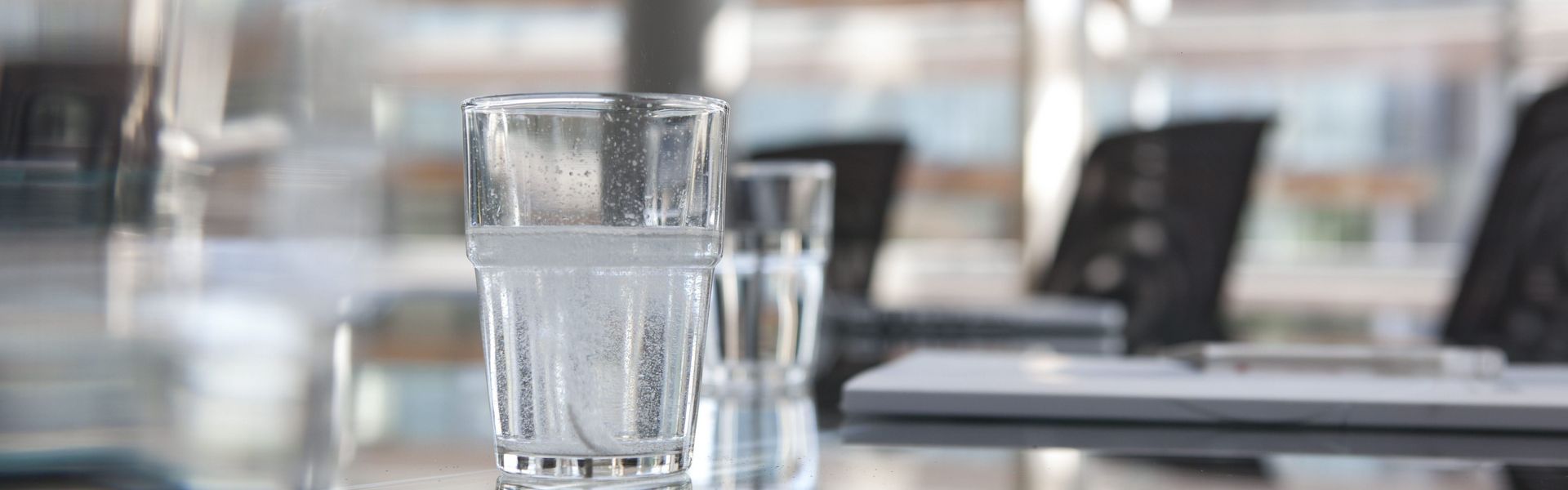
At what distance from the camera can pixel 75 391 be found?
45 cm

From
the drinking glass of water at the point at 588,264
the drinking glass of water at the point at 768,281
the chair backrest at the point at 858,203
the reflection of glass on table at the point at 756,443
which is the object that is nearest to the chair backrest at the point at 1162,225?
the chair backrest at the point at 858,203

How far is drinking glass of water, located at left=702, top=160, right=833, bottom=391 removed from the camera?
23.5 inches

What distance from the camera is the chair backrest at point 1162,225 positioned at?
1670 millimetres

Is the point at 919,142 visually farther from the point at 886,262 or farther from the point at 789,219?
the point at 789,219

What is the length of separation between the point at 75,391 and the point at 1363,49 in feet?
13.5

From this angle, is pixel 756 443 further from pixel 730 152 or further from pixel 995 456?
pixel 730 152

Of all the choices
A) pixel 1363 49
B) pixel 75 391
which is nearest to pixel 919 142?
pixel 1363 49

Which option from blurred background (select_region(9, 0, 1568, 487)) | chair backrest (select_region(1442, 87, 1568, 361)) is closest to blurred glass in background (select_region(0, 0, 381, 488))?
blurred background (select_region(9, 0, 1568, 487))

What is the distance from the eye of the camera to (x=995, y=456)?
0.35 meters

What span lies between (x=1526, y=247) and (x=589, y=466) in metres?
1.25

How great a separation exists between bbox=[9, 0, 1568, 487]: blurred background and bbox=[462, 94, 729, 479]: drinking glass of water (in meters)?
0.06

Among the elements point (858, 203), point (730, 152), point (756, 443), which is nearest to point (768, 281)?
point (756, 443)

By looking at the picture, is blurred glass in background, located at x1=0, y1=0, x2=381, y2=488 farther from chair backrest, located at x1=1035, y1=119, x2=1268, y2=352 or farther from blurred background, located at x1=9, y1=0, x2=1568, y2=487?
chair backrest, located at x1=1035, y1=119, x2=1268, y2=352

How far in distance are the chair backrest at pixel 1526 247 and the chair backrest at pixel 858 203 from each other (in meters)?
0.83
